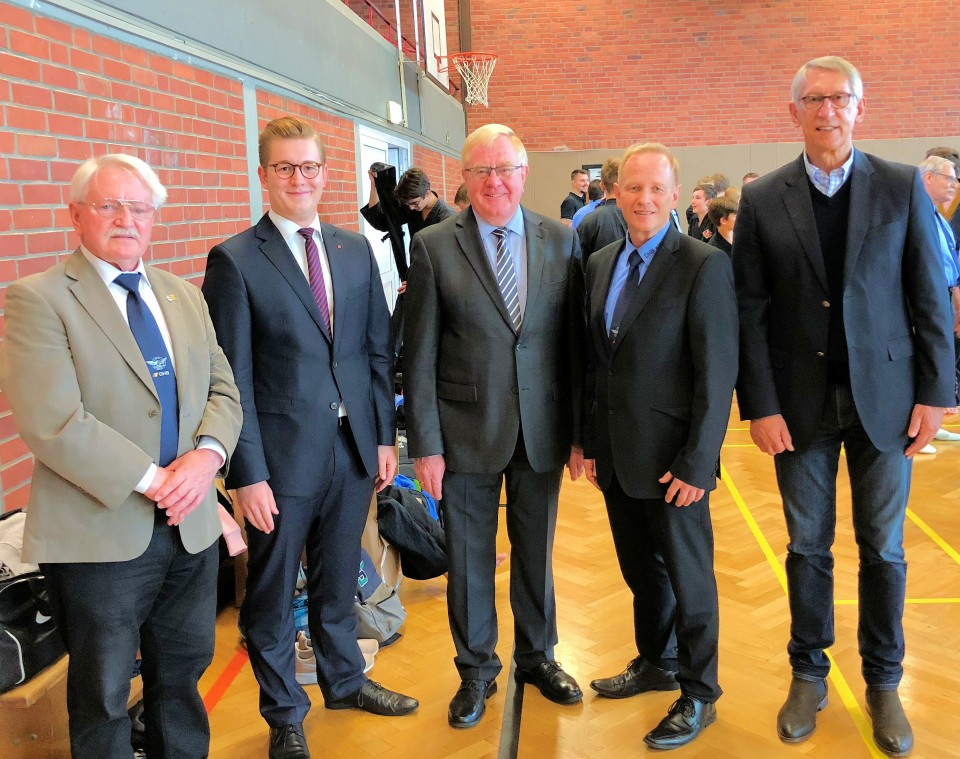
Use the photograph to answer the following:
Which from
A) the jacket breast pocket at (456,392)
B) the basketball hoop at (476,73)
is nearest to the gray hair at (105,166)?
the jacket breast pocket at (456,392)

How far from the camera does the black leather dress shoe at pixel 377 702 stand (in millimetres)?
2762

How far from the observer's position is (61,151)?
286cm

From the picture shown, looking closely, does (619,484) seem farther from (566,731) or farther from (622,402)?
(566,731)

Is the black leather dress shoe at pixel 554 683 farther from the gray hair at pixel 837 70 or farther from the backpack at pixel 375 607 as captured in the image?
the gray hair at pixel 837 70

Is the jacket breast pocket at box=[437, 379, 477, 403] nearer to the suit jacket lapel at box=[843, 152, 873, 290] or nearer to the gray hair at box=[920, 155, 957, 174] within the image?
the suit jacket lapel at box=[843, 152, 873, 290]

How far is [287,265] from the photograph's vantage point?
2.39 meters

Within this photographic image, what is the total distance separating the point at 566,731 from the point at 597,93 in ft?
37.6

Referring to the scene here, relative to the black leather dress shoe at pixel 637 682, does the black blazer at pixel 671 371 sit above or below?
above

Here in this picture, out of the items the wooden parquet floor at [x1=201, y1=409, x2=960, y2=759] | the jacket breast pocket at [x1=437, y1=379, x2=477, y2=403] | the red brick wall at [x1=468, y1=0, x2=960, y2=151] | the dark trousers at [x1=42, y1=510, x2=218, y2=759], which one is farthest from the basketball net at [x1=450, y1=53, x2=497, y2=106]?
the dark trousers at [x1=42, y1=510, x2=218, y2=759]

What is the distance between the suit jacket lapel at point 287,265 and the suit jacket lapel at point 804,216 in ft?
4.68

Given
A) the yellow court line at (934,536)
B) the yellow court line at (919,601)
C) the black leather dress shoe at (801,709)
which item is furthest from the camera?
the yellow court line at (934,536)

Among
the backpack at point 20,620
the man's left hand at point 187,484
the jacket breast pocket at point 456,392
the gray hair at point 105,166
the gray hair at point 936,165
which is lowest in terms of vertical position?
the backpack at point 20,620

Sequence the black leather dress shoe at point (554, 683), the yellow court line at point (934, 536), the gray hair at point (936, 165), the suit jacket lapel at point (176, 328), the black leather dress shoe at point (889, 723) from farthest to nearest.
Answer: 1. the gray hair at point (936, 165)
2. the yellow court line at point (934, 536)
3. the black leather dress shoe at point (554, 683)
4. the black leather dress shoe at point (889, 723)
5. the suit jacket lapel at point (176, 328)

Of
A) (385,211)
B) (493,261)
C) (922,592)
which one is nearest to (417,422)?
(493,261)
